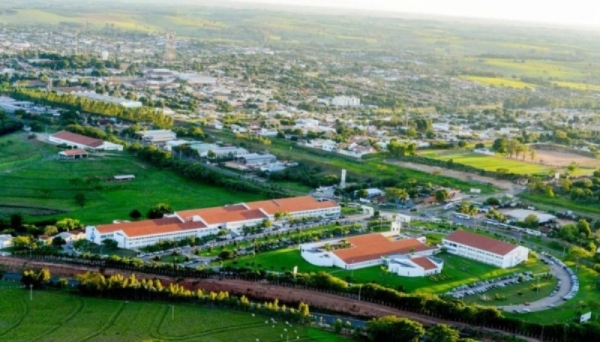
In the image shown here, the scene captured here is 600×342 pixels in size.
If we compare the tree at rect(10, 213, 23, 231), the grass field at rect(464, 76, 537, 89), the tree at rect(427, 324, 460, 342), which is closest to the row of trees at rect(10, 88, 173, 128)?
the tree at rect(10, 213, 23, 231)

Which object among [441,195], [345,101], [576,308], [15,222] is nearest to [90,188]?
[15,222]

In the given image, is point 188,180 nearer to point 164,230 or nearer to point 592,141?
point 164,230

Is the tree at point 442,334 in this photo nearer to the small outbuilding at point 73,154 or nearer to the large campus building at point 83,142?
the small outbuilding at point 73,154

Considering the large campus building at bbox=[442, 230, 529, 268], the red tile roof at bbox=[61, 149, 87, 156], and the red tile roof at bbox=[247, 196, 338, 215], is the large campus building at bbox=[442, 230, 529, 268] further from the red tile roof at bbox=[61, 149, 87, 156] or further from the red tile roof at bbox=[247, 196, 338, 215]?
the red tile roof at bbox=[61, 149, 87, 156]

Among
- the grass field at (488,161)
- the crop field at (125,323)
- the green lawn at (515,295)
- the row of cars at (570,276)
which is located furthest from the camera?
the grass field at (488,161)

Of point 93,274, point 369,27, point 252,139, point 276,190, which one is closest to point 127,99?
point 252,139

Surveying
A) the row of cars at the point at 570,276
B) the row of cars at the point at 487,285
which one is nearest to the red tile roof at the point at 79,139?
the row of cars at the point at 487,285

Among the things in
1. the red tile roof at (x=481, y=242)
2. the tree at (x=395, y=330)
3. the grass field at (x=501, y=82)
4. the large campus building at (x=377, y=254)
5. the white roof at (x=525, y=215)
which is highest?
the tree at (x=395, y=330)
